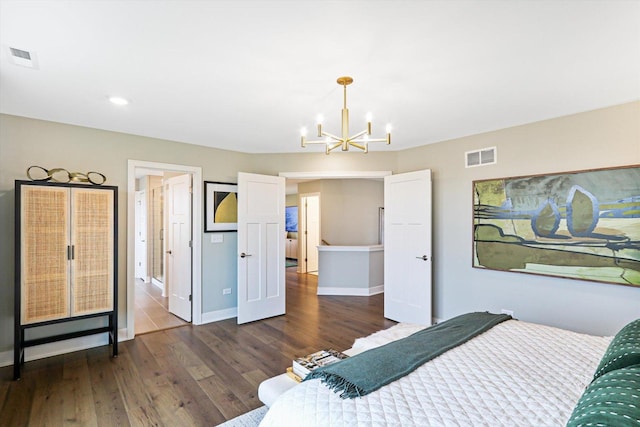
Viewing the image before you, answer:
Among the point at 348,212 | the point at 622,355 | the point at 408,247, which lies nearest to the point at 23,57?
the point at 622,355

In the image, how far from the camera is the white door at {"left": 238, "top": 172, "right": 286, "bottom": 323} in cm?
433

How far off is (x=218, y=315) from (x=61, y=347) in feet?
5.57

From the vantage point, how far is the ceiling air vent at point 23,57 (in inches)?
78.0

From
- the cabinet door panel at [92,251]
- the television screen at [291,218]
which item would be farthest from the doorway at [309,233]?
the cabinet door panel at [92,251]

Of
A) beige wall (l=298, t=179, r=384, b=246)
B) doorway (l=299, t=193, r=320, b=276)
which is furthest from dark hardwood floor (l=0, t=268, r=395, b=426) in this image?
doorway (l=299, t=193, r=320, b=276)

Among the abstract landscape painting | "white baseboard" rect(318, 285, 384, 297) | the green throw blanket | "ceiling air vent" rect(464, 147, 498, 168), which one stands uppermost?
"ceiling air vent" rect(464, 147, 498, 168)

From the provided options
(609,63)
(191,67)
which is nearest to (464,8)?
(609,63)

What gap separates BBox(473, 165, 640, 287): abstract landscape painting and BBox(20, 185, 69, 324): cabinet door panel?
4.36 metres

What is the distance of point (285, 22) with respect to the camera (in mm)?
1702

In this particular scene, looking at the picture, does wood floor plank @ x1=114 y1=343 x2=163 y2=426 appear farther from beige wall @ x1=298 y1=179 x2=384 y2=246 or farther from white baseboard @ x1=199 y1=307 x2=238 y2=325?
beige wall @ x1=298 y1=179 x2=384 y2=246

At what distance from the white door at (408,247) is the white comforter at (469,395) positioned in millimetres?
2362

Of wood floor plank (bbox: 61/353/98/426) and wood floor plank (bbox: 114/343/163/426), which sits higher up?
wood floor plank (bbox: 61/353/98/426)

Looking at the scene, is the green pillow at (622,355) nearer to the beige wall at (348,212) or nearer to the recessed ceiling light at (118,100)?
the recessed ceiling light at (118,100)

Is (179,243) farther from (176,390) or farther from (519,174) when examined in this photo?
(519,174)
